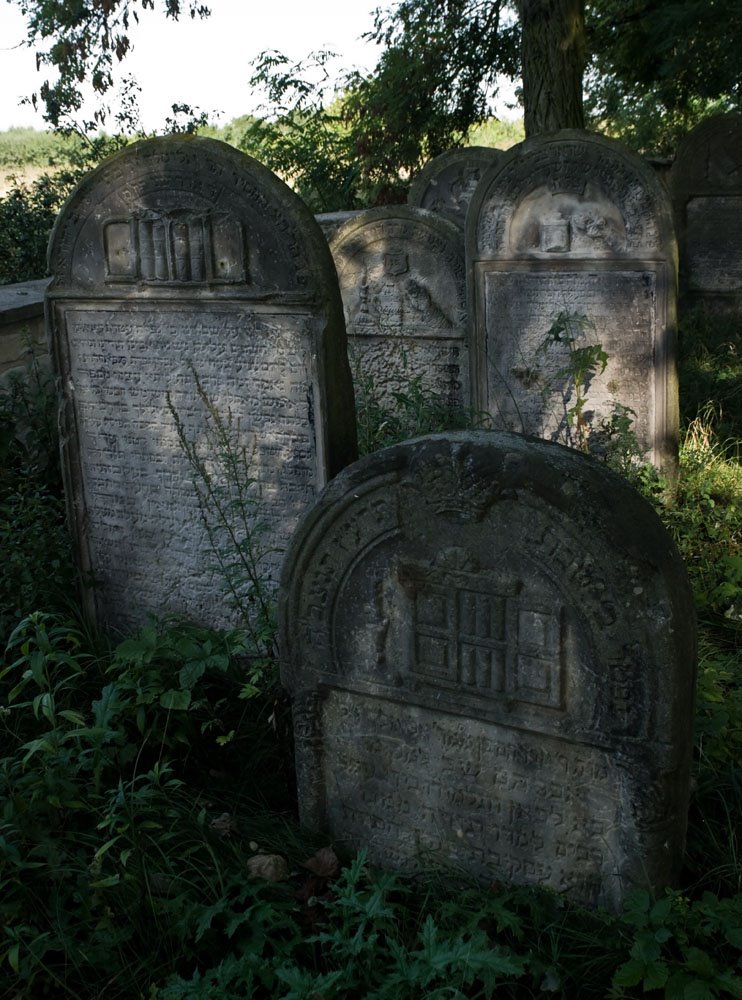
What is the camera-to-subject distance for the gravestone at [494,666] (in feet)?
8.11

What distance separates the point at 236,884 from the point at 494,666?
0.92 meters

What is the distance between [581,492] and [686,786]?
2.68 feet

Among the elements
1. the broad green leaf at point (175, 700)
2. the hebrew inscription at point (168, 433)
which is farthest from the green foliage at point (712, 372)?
the broad green leaf at point (175, 700)

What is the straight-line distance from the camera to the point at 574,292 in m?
5.88

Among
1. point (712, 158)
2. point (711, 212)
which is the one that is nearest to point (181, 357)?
point (711, 212)

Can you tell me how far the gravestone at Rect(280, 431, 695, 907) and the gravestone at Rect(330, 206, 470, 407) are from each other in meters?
3.54

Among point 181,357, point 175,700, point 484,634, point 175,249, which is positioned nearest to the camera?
point 484,634

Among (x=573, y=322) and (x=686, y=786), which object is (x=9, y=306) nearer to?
(x=573, y=322)

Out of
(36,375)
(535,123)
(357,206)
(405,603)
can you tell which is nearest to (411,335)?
(36,375)

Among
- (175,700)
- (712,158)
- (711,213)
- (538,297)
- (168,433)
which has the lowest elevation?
(175,700)

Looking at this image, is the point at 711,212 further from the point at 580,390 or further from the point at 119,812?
the point at 119,812

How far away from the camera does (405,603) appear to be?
284 cm

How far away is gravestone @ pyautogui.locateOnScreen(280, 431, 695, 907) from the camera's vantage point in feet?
8.11

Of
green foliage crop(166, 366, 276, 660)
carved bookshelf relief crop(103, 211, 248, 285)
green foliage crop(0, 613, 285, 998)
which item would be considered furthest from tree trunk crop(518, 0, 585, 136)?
green foliage crop(0, 613, 285, 998)
